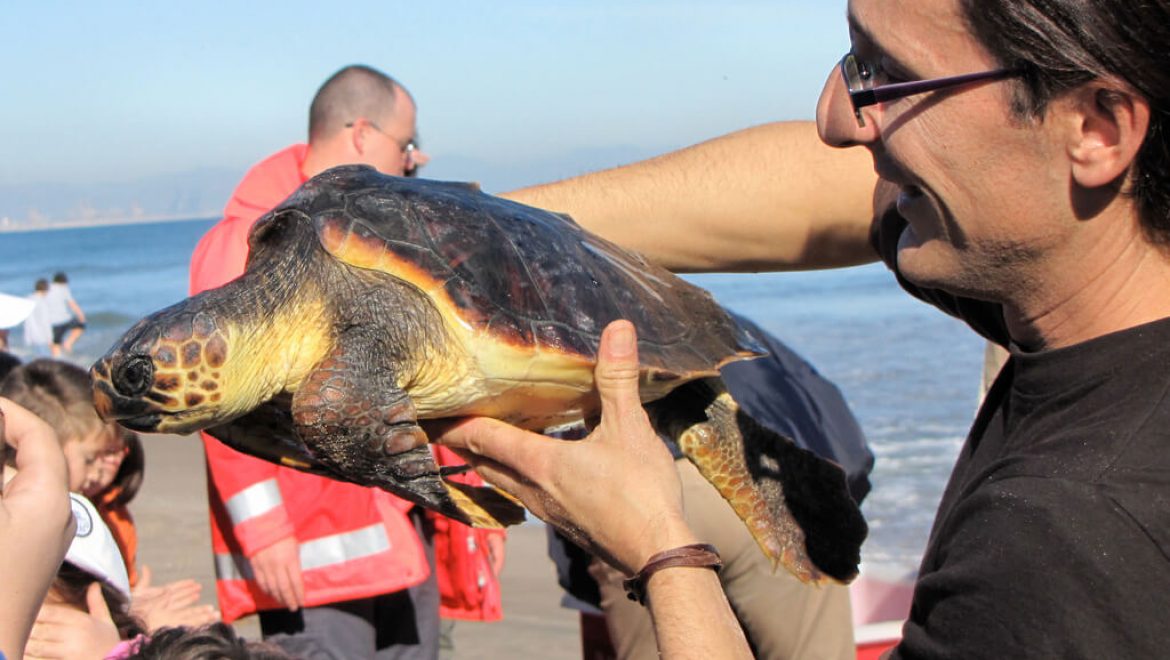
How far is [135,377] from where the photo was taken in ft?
5.47

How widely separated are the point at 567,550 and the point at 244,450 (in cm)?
165

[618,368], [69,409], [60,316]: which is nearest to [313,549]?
[69,409]

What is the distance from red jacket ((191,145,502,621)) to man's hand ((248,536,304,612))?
0.08 ft

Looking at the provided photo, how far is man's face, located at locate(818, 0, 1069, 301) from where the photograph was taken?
3.92 ft

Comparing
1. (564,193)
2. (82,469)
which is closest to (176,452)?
(82,469)

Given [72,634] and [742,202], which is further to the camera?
[72,634]

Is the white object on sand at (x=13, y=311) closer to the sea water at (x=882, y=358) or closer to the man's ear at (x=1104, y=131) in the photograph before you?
the man's ear at (x=1104, y=131)

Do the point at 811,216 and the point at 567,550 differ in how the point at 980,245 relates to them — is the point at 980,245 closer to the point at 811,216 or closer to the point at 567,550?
the point at 811,216

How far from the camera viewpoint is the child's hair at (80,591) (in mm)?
2297

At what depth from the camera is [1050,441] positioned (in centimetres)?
116

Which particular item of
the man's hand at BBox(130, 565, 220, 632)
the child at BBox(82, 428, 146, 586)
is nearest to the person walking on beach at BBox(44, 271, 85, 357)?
the child at BBox(82, 428, 146, 586)

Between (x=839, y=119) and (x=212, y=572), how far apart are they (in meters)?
6.03

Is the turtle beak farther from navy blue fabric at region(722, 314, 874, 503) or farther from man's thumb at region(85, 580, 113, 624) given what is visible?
navy blue fabric at region(722, 314, 874, 503)

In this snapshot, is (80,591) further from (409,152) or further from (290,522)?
(409,152)
